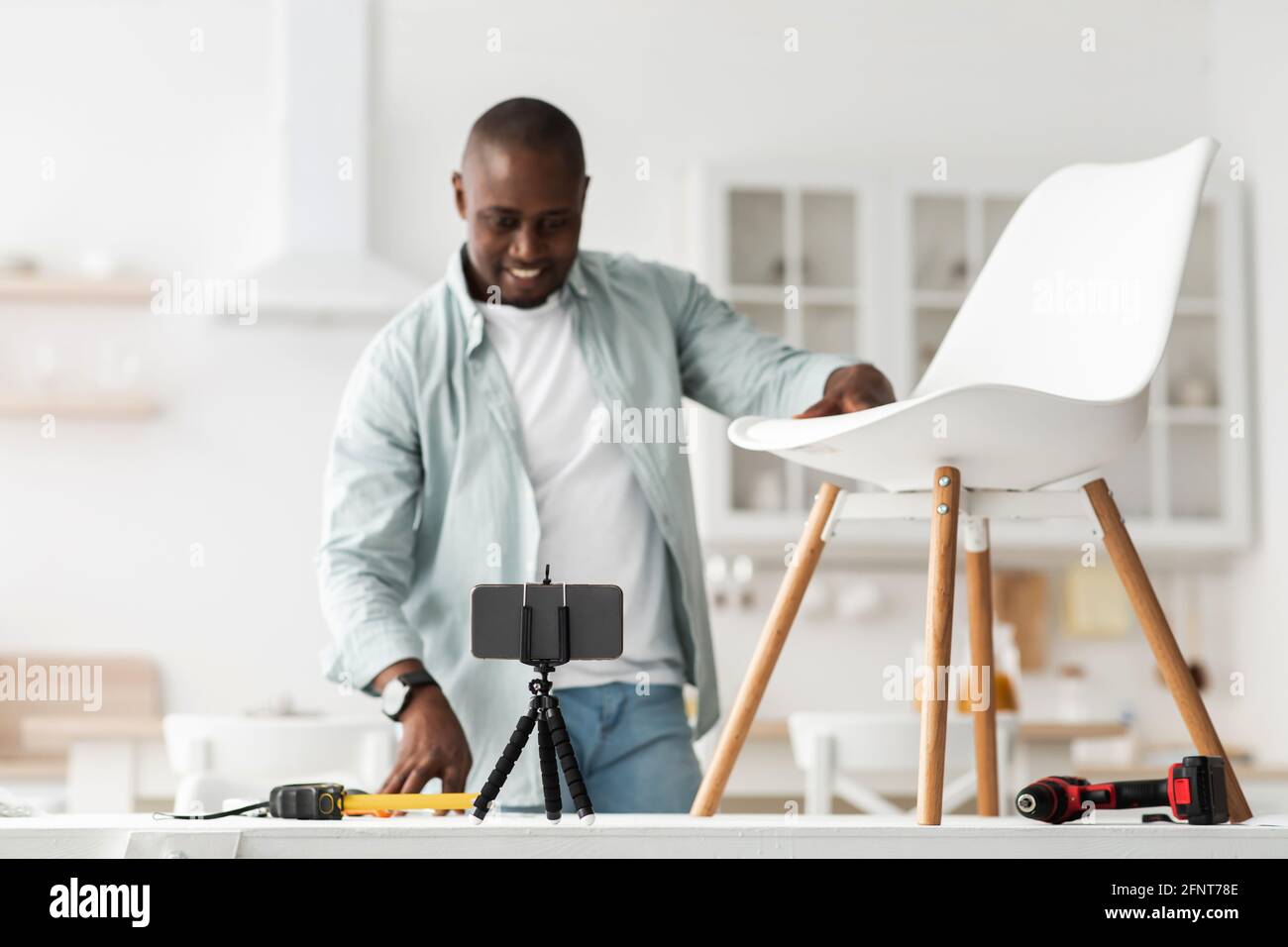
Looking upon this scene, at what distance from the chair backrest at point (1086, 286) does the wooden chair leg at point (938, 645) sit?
0.12 meters

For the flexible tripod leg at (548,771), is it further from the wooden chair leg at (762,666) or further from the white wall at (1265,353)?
the white wall at (1265,353)

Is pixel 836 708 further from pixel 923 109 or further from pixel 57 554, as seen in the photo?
pixel 57 554

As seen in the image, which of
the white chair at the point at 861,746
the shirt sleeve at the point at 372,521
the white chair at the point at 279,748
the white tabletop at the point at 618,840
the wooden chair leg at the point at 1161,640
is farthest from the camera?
the white chair at the point at 861,746

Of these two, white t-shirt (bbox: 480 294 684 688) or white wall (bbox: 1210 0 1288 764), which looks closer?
white t-shirt (bbox: 480 294 684 688)

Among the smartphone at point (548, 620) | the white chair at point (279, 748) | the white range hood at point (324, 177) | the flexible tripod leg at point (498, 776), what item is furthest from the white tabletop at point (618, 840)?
the white range hood at point (324, 177)

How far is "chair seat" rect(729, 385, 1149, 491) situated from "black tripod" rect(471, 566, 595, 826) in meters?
0.29

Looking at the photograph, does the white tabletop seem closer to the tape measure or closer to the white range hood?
the tape measure

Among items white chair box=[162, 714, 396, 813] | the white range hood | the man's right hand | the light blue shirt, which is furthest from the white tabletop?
the white range hood

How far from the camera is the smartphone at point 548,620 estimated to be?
1.08m

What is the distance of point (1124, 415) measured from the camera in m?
1.20

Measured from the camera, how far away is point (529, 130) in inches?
63.8

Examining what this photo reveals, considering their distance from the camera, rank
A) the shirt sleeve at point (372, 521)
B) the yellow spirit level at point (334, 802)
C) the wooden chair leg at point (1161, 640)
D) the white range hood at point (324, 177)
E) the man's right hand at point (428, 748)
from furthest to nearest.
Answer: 1. the white range hood at point (324, 177)
2. the shirt sleeve at point (372, 521)
3. the man's right hand at point (428, 748)
4. the wooden chair leg at point (1161, 640)
5. the yellow spirit level at point (334, 802)

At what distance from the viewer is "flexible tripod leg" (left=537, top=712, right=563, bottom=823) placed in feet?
3.55
